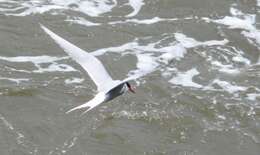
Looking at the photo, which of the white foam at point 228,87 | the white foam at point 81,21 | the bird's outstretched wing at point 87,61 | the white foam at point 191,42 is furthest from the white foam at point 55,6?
the bird's outstretched wing at point 87,61

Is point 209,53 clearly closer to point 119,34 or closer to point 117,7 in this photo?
point 119,34

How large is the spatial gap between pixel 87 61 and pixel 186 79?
6.84 feet

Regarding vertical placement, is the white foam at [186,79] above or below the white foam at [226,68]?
above

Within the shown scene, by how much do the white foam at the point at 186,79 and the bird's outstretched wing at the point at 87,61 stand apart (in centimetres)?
179

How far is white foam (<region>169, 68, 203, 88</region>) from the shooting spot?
373 inches

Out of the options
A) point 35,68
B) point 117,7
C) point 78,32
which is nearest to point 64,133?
point 35,68

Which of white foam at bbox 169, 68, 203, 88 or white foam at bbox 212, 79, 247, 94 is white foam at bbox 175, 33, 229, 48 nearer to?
white foam at bbox 169, 68, 203, 88

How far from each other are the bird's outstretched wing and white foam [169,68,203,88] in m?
1.79

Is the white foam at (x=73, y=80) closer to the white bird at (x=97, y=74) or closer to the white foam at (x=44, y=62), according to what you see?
the white foam at (x=44, y=62)

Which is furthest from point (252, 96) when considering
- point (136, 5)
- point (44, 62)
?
point (136, 5)

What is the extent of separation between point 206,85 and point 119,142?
2.10 meters

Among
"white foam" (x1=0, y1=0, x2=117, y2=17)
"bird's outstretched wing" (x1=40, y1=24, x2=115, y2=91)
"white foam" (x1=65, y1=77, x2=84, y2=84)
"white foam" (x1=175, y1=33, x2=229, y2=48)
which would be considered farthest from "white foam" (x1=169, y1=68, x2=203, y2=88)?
"white foam" (x1=0, y1=0, x2=117, y2=17)

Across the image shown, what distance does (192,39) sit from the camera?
10.9 meters

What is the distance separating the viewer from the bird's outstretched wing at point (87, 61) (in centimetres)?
780
